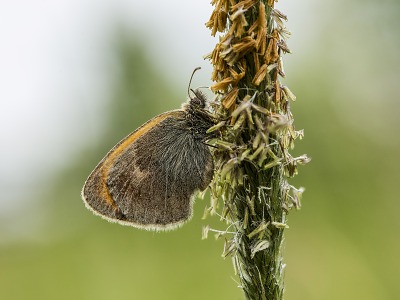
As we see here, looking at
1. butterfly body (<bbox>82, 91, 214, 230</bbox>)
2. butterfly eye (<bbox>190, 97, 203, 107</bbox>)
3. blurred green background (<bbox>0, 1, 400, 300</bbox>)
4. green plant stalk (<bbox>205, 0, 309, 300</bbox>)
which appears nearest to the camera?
green plant stalk (<bbox>205, 0, 309, 300</bbox>)

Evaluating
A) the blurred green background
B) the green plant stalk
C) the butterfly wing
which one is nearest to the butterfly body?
the butterfly wing

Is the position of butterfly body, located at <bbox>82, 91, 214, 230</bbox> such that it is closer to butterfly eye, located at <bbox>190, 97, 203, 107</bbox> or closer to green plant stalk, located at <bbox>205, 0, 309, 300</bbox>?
butterfly eye, located at <bbox>190, 97, 203, 107</bbox>

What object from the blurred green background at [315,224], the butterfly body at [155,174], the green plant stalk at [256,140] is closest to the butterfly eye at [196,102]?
the butterfly body at [155,174]

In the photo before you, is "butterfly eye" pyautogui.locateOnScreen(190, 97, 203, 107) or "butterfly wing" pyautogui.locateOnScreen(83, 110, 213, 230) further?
"butterfly wing" pyautogui.locateOnScreen(83, 110, 213, 230)

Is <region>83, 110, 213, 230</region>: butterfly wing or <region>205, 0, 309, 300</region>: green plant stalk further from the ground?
<region>205, 0, 309, 300</region>: green plant stalk

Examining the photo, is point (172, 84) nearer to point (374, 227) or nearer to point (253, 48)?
point (374, 227)

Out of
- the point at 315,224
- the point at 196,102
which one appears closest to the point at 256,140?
the point at 196,102

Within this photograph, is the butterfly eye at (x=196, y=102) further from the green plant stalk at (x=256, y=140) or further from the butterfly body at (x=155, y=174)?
the green plant stalk at (x=256, y=140)

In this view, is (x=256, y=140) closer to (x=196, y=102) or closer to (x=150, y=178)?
(x=196, y=102)
